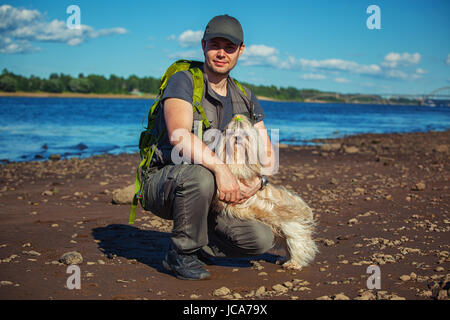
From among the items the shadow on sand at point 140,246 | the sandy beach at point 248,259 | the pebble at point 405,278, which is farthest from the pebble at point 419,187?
the pebble at point 405,278

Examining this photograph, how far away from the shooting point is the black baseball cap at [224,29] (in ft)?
13.5

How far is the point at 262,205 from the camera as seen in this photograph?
4.23 metres

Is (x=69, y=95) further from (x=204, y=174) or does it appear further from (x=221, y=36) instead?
(x=204, y=174)

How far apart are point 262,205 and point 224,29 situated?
5.52 feet

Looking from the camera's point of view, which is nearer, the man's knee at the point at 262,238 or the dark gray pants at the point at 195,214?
the dark gray pants at the point at 195,214

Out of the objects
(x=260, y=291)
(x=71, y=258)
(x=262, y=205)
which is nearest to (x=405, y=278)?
(x=260, y=291)

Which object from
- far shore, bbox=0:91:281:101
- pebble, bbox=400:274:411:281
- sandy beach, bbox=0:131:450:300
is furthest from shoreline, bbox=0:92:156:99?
pebble, bbox=400:274:411:281

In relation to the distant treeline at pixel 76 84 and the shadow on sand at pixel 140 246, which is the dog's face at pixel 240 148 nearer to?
the shadow on sand at pixel 140 246

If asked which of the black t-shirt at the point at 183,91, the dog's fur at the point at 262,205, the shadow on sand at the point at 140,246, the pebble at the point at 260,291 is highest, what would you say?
the black t-shirt at the point at 183,91

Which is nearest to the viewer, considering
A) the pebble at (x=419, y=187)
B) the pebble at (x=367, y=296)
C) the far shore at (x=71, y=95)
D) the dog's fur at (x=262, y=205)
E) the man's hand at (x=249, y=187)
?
the pebble at (x=367, y=296)

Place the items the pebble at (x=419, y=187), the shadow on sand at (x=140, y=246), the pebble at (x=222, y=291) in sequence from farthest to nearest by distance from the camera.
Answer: the pebble at (x=419, y=187), the shadow on sand at (x=140, y=246), the pebble at (x=222, y=291)

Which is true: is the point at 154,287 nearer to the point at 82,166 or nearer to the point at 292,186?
the point at 292,186
